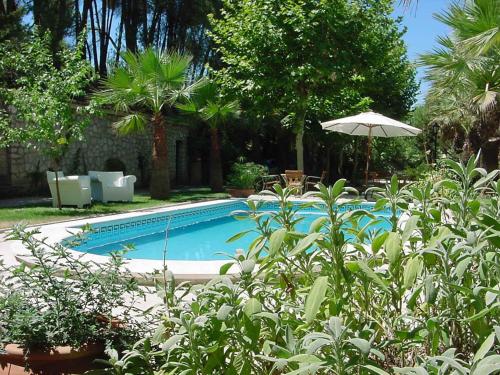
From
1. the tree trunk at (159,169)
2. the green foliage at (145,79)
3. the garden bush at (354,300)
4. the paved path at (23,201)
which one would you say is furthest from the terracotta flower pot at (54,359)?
the tree trunk at (159,169)

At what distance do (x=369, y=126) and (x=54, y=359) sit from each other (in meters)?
13.4

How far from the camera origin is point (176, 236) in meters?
10.5

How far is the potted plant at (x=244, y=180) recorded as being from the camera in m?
16.5

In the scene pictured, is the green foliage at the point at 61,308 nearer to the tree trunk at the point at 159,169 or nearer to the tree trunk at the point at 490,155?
the tree trunk at the point at 490,155

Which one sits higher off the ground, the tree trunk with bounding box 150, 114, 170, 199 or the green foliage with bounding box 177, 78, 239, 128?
the green foliage with bounding box 177, 78, 239, 128

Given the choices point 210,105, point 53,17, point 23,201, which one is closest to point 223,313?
point 23,201

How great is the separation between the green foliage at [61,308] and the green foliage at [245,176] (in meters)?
14.4

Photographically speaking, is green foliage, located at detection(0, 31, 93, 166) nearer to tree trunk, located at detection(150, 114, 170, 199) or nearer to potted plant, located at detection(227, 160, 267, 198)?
tree trunk, located at detection(150, 114, 170, 199)

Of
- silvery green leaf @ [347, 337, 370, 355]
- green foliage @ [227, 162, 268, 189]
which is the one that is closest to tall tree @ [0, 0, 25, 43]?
green foliage @ [227, 162, 268, 189]

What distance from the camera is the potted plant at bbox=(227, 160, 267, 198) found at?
16547 mm

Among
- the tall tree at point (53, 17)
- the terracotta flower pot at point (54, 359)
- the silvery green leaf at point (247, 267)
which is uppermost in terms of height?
the tall tree at point (53, 17)

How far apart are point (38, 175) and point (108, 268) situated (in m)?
14.0

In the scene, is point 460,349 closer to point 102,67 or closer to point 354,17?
point 354,17

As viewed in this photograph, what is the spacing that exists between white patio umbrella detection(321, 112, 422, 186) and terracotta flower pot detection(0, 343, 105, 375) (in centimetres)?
1222
